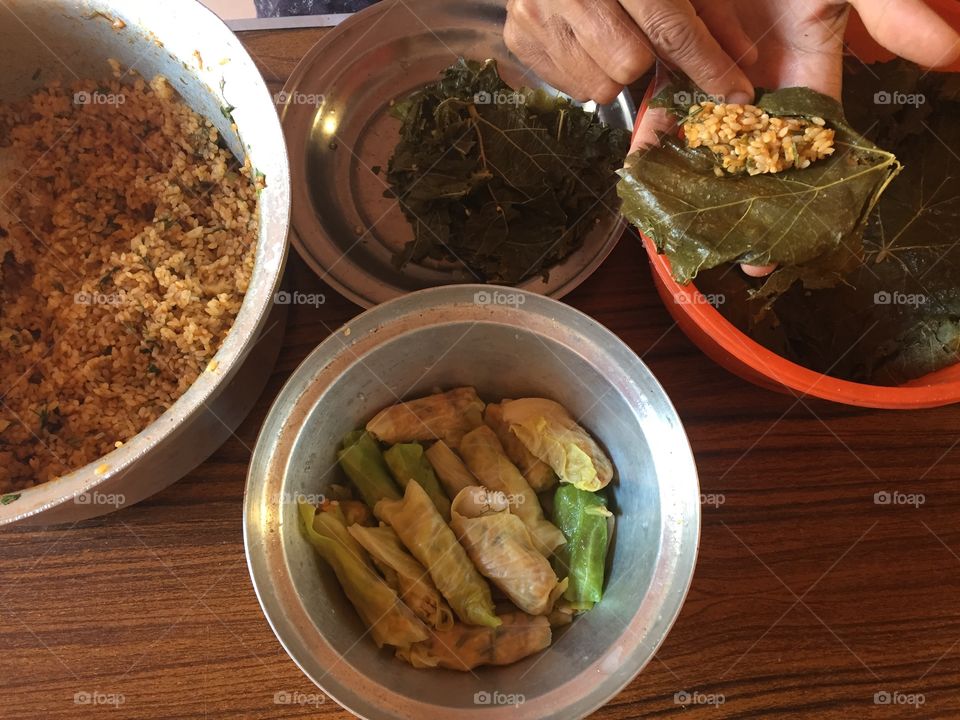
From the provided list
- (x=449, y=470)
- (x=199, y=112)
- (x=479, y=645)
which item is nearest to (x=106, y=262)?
(x=199, y=112)

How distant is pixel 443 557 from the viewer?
140 cm

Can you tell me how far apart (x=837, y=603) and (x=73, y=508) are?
177cm

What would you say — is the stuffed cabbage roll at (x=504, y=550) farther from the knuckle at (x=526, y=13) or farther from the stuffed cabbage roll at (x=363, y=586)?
the knuckle at (x=526, y=13)

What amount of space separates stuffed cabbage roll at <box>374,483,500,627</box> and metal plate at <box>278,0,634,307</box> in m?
0.57

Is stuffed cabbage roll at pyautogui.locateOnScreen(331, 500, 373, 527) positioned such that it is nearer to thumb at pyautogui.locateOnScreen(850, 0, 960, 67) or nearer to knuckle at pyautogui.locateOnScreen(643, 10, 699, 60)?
knuckle at pyautogui.locateOnScreen(643, 10, 699, 60)

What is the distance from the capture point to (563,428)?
152cm

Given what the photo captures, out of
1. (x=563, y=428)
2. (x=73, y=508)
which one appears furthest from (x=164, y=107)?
(x=563, y=428)

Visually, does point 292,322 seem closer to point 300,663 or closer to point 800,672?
point 300,663

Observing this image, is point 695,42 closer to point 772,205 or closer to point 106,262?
point 772,205

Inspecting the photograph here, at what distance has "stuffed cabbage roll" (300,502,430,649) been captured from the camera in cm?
135

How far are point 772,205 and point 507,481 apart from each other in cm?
84

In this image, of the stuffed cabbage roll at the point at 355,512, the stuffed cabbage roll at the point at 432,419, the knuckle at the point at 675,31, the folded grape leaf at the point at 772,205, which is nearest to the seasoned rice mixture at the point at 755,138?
the folded grape leaf at the point at 772,205

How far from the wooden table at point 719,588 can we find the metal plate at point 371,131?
234 mm

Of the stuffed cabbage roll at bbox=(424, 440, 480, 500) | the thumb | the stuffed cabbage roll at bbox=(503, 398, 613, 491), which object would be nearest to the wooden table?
the stuffed cabbage roll at bbox=(503, 398, 613, 491)
